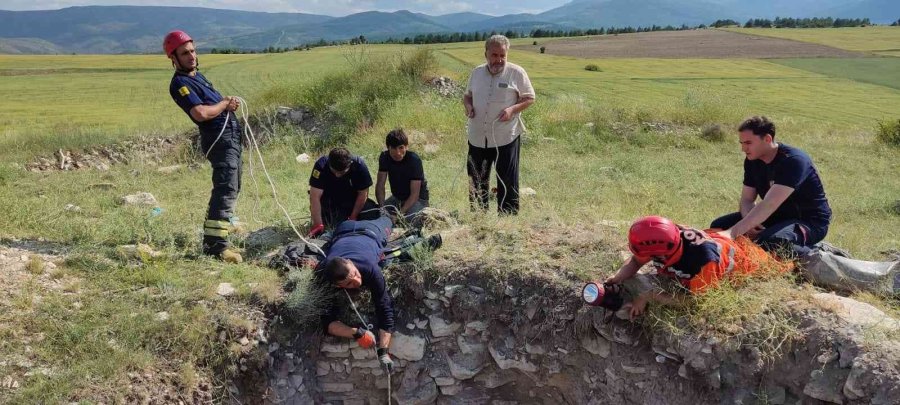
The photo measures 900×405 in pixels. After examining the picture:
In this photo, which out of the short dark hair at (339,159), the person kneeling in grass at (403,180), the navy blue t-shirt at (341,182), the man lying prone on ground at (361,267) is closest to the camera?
the man lying prone on ground at (361,267)

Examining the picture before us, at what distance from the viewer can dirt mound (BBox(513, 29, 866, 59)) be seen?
111 feet

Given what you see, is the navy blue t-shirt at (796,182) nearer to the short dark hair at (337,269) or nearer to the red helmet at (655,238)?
the red helmet at (655,238)

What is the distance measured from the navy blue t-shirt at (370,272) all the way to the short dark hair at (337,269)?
163 millimetres

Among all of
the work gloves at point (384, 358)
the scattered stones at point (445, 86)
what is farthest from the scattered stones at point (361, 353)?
the scattered stones at point (445, 86)

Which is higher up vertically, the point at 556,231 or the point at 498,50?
the point at 498,50

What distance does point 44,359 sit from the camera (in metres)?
3.30

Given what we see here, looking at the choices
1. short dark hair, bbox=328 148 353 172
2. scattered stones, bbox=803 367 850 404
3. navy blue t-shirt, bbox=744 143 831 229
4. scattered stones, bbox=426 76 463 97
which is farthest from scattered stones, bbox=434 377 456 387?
scattered stones, bbox=426 76 463 97

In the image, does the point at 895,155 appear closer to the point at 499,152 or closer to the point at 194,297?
the point at 499,152

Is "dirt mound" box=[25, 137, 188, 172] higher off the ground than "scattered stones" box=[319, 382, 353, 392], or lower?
higher

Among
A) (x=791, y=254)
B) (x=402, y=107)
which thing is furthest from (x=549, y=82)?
(x=791, y=254)

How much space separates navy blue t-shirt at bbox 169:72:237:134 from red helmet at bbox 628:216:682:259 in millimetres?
3175

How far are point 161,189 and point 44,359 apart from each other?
392 centimetres

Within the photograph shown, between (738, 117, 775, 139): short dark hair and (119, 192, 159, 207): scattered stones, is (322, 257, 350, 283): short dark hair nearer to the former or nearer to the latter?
(738, 117, 775, 139): short dark hair

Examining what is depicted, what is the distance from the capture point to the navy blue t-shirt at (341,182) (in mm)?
4574
